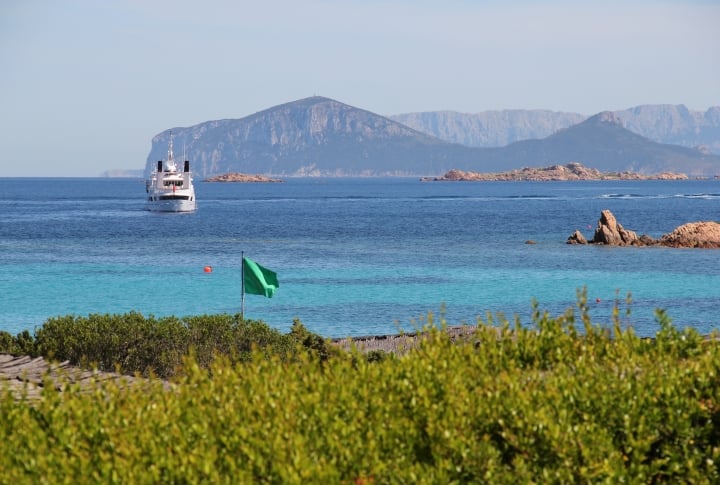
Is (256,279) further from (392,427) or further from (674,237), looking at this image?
(674,237)

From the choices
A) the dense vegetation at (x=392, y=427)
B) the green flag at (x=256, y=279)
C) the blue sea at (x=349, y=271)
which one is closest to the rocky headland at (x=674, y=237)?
the blue sea at (x=349, y=271)

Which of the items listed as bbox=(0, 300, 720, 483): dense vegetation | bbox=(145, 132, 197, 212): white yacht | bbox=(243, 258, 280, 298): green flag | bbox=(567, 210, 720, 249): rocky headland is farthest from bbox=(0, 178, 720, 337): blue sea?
bbox=(0, 300, 720, 483): dense vegetation

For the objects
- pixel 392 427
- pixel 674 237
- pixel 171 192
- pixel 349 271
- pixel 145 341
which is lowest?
pixel 349 271

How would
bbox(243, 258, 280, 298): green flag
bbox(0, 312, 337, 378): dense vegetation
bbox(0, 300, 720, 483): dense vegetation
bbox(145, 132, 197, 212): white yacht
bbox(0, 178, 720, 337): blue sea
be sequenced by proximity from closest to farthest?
bbox(0, 300, 720, 483): dense vegetation
bbox(0, 312, 337, 378): dense vegetation
bbox(243, 258, 280, 298): green flag
bbox(0, 178, 720, 337): blue sea
bbox(145, 132, 197, 212): white yacht

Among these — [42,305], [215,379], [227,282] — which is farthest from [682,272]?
[215,379]

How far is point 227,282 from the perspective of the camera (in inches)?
2586

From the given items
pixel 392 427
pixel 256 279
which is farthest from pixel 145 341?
pixel 392 427

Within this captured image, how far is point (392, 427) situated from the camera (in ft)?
31.5

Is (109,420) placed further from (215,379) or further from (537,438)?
(537,438)

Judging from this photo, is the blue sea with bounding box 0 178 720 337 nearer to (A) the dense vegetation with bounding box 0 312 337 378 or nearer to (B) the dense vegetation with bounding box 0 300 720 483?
(A) the dense vegetation with bounding box 0 312 337 378

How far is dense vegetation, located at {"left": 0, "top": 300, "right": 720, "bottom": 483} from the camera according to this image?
8.84 metres

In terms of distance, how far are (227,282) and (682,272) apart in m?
30.6

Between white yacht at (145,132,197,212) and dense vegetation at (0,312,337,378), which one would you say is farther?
white yacht at (145,132,197,212)

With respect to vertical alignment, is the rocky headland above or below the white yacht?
below
